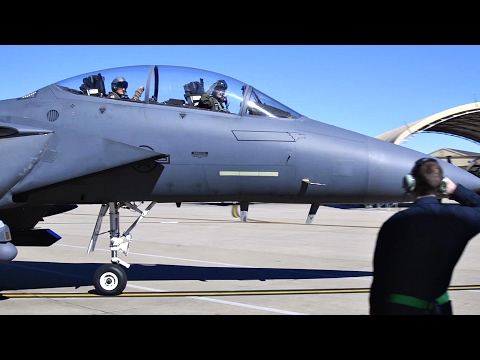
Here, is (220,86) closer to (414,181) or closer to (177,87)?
(177,87)

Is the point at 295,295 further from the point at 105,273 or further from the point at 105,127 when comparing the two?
the point at 105,127

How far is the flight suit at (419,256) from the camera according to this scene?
272 cm

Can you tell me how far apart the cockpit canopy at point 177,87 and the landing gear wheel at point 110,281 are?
8.00ft

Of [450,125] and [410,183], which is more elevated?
[450,125]

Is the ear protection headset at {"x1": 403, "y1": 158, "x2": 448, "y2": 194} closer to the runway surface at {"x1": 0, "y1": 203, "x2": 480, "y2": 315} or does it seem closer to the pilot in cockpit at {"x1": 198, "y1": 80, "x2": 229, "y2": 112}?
the runway surface at {"x1": 0, "y1": 203, "x2": 480, "y2": 315}

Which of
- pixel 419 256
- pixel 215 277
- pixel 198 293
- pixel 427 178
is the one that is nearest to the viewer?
pixel 419 256

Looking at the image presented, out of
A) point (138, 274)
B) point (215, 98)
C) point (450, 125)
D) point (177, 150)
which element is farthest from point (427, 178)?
point (450, 125)

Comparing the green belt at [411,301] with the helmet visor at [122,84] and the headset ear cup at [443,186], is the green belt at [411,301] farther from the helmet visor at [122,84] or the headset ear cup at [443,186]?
the helmet visor at [122,84]

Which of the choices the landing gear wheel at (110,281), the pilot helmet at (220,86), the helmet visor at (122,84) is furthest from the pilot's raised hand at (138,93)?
the landing gear wheel at (110,281)

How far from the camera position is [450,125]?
43.1 metres

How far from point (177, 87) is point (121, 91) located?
2.52 ft

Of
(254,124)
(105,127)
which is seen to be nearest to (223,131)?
(254,124)

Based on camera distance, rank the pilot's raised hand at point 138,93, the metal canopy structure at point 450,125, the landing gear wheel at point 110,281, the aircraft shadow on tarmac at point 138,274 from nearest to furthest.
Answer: the pilot's raised hand at point 138,93 → the landing gear wheel at point 110,281 → the aircraft shadow on tarmac at point 138,274 → the metal canopy structure at point 450,125
